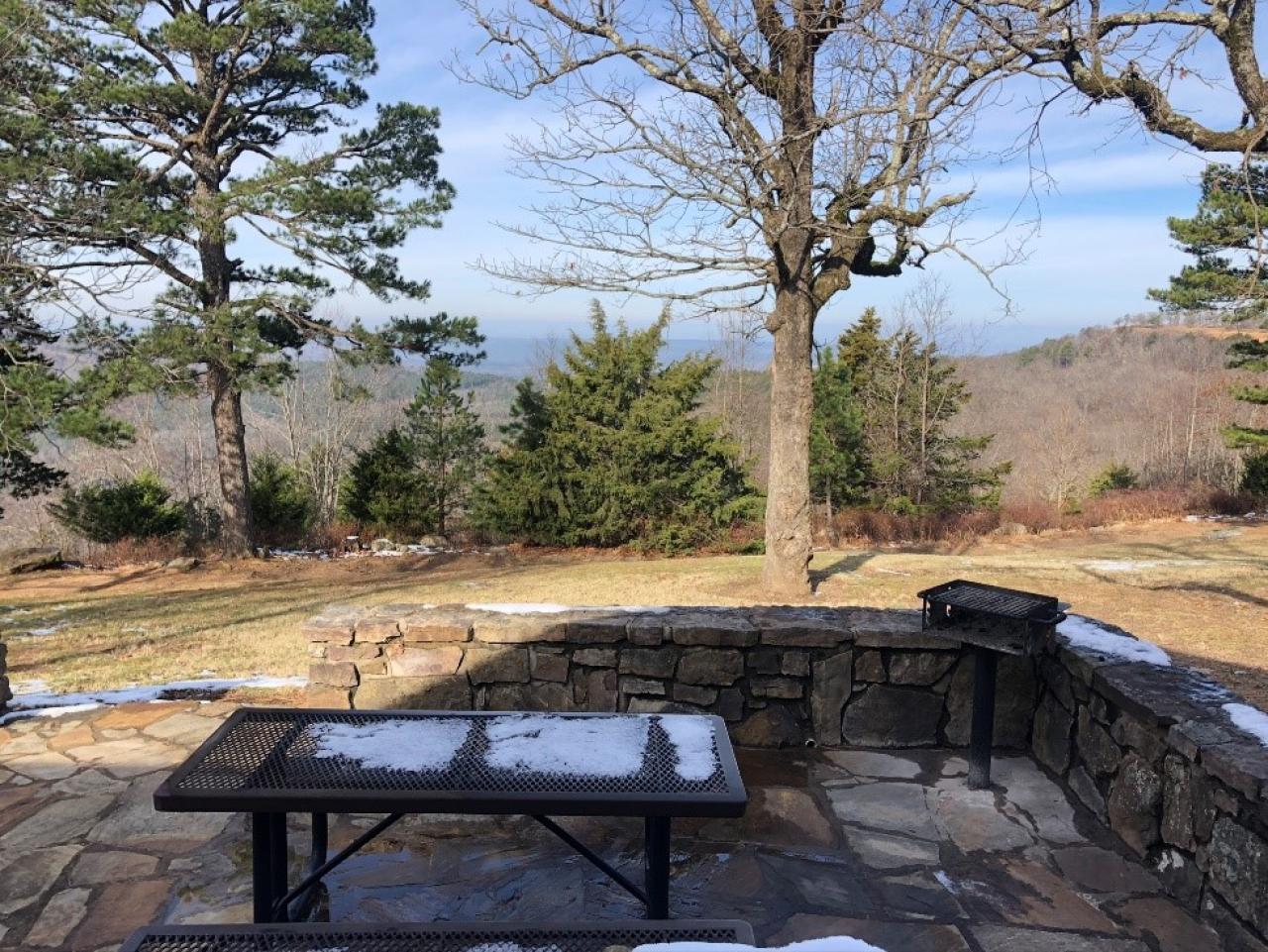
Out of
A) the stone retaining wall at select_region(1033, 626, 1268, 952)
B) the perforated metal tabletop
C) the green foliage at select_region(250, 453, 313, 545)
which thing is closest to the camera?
the perforated metal tabletop

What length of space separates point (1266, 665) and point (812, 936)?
16.6 ft

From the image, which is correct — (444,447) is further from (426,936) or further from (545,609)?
(426,936)

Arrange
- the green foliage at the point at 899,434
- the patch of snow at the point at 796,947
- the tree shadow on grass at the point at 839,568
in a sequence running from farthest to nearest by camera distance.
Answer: the green foliage at the point at 899,434
the tree shadow on grass at the point at 839,568
the patch of snow at the point at 796,947

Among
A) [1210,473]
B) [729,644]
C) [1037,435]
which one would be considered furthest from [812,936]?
[1037,435]

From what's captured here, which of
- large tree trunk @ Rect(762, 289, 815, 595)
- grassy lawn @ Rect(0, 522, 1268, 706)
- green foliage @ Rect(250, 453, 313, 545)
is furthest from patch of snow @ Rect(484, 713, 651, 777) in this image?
green foliage @ Rect(250, 453, 313, 545)

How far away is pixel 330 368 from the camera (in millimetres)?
12766

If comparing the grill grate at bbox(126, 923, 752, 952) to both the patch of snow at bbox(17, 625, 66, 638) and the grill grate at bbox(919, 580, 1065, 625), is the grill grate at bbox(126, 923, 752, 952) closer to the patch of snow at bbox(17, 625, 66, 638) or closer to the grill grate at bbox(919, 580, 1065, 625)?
the grill grate at bbox(919, 580, 1065, 625)

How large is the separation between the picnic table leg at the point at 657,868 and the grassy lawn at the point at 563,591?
14.2 feet

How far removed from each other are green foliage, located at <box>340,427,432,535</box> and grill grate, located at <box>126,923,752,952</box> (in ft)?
46.0

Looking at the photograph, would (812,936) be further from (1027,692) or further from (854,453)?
(854,453)

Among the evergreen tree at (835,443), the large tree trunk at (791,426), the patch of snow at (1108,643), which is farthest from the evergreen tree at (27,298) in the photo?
the evergreen tree at (835,443)

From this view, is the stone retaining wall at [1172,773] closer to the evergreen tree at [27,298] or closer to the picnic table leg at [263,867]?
the picnic table leg at [263,867]

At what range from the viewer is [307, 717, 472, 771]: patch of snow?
7.29 feet

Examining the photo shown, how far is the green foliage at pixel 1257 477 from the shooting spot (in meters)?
16.0
